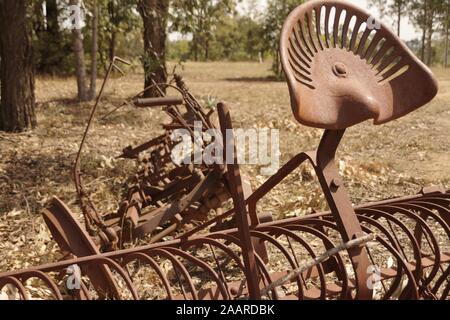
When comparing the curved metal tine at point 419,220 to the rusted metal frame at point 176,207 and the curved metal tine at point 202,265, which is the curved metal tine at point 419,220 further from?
the rusted metal frame at point 176,207

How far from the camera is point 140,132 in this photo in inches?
294

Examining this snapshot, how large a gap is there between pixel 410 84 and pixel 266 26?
17.3 meters

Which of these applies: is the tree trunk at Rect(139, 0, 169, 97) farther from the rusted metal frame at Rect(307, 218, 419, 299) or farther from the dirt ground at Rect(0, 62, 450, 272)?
the rusted metal frame at Rect(307, 218, 419, 299)

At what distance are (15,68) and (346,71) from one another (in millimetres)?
5692

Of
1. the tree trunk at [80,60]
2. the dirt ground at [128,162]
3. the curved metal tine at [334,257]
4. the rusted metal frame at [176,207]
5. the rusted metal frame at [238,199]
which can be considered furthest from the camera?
the tree trunk at [80,60]

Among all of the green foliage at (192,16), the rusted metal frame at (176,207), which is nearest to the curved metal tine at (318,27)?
the rusted metal frame at (176,207)

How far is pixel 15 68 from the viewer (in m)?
Answer: 6.41

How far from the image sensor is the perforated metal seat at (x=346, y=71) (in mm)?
1614

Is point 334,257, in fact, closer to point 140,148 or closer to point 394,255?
point 394,255

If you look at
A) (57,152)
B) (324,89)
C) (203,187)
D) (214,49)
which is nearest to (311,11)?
(324,89)

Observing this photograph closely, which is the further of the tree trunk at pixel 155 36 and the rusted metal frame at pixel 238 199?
the tree trunk at pixel 155 36

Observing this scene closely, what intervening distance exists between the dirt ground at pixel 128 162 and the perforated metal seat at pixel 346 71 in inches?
95.1

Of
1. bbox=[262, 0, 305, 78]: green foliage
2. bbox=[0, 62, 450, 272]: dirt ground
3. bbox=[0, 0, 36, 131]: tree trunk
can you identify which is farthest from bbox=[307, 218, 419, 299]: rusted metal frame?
bbox=[262, 0, 305, 78]: green foliage

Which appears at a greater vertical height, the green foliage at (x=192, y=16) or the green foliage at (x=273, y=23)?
the green foliage at (x=273, y=23)
